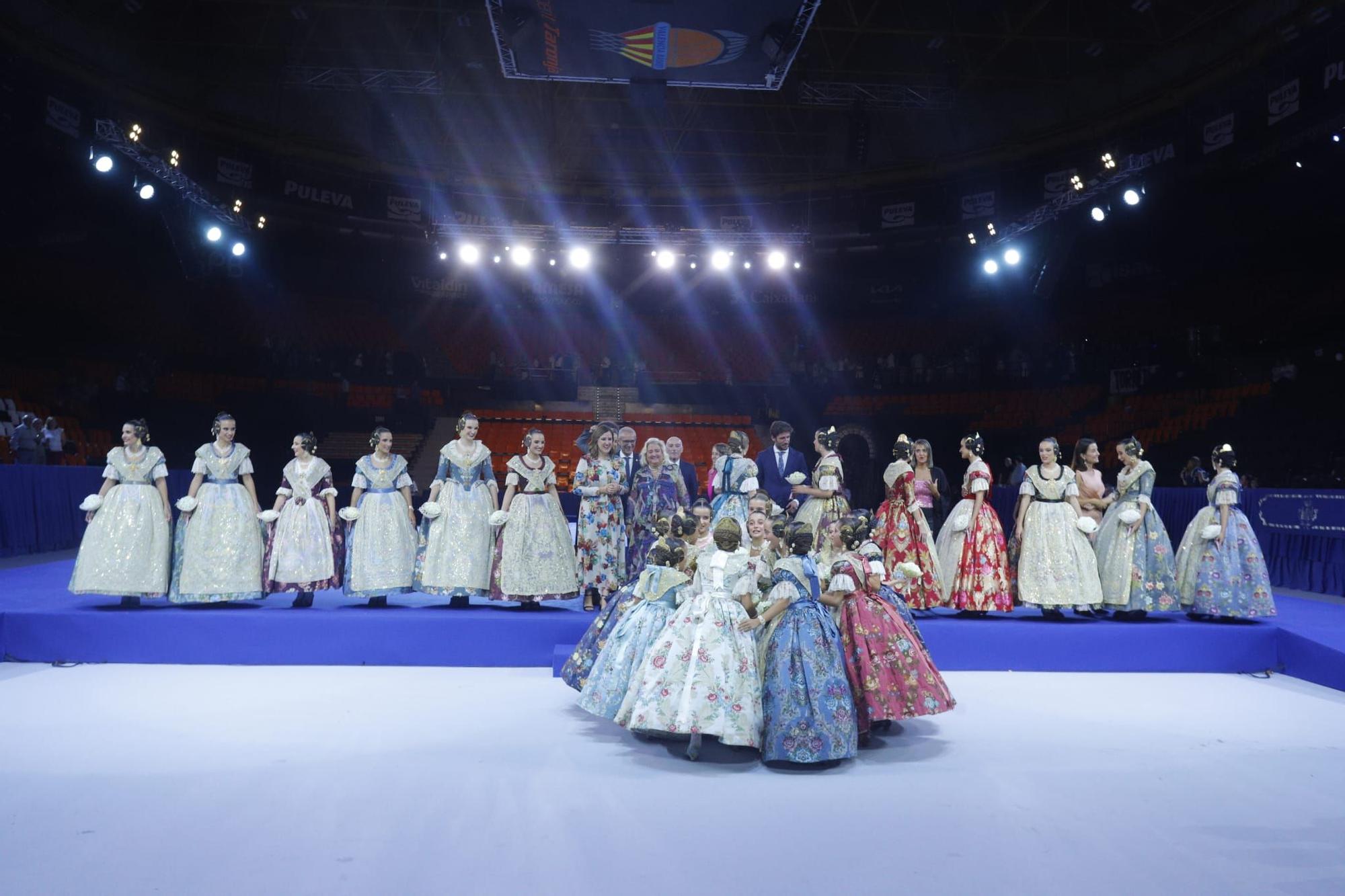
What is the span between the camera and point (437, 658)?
573 cm

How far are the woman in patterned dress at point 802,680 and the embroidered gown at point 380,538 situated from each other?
2.92 metres

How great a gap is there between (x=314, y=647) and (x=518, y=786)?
2.80 m

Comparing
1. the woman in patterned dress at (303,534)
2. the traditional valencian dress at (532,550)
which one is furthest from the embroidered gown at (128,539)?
the traditional valencian dress at (532,550)

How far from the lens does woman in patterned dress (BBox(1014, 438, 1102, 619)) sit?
588cm

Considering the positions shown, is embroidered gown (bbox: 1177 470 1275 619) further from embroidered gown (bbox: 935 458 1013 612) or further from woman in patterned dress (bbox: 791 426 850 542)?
woman in patterned dress (bbox: 791 426 850 542)

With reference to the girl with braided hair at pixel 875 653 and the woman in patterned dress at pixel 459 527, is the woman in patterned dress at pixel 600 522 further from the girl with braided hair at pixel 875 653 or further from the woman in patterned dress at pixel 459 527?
the girl with braided hair at pixel 875 653

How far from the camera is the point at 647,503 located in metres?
6.38

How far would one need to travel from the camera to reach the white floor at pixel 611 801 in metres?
2.65

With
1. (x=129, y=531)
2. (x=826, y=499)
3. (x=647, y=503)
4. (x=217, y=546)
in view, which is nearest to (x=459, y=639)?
(x=647, y=503)

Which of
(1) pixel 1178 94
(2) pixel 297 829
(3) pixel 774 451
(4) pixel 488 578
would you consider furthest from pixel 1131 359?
(2) pixel 297 829

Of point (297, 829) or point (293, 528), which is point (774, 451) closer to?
point (293, 528)

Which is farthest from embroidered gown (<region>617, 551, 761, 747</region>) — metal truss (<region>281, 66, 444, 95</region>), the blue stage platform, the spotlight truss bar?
metal truss (<region>281, 66, 444, 95</region>)

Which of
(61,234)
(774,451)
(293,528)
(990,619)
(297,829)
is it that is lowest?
(297,829)

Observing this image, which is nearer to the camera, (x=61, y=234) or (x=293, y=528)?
(x=293, y=528)
